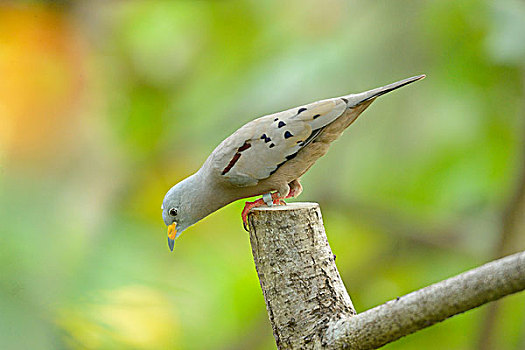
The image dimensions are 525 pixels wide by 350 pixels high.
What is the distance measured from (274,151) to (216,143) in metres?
2.16

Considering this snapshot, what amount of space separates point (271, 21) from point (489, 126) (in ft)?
5.66

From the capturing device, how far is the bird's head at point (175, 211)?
78.9 inches

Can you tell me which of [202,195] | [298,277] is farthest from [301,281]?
[202,195]

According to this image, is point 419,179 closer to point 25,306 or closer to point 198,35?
point 198,35

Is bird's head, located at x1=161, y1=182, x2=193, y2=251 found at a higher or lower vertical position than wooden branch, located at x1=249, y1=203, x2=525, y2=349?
higher

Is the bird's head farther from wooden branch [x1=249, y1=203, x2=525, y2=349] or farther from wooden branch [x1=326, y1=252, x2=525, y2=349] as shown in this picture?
wooden branch [x1=326, y1=252, x2=525, y2=349]

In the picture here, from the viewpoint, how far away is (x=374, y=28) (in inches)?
155

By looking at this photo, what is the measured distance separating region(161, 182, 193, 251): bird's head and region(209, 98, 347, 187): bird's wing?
21cm

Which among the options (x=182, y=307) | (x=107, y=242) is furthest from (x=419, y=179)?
(x=107, y=242)

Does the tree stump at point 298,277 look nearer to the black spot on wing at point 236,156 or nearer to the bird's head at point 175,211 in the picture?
the black spot on wing at point 236,156

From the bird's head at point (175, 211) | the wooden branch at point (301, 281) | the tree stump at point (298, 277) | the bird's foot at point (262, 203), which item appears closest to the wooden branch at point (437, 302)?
the wooden branch at point (301, 281)

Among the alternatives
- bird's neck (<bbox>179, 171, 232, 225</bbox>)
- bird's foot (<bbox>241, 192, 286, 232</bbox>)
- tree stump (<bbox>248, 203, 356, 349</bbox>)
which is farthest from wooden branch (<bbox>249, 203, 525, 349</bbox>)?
bird's neck (<bbox>179, 171, 232, 225</bbox>)

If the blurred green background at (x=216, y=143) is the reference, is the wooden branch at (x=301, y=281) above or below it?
below

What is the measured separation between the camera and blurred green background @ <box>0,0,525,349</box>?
354 cm
